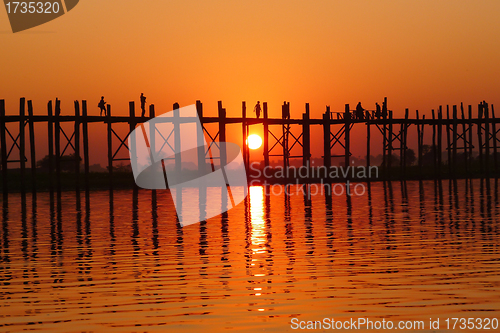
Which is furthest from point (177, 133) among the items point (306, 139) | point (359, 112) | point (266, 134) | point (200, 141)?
point (359, 112)

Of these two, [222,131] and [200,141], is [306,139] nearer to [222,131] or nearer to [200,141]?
[222,131]

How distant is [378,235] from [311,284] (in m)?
4.89

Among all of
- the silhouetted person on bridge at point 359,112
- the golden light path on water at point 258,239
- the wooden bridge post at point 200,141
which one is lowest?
the golden light path on water at point 258,239

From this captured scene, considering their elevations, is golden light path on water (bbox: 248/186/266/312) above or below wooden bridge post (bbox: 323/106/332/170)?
below

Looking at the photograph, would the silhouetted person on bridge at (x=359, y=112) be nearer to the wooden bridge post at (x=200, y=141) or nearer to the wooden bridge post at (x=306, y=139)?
the wooden bridge post at (x=306, y=139)

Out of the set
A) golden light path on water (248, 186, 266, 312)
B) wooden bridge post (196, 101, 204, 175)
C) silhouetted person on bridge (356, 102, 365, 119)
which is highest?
silhouetted person on bridge (356, 102, 365, 119)

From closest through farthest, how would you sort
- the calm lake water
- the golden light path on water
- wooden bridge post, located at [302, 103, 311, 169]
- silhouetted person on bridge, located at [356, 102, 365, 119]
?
1. the calm lake water
2. the golden light path on water
3. wooden bridge post, located at [302, 103, 311, 169]
4. silhouetted person on bridge, located at [356, 102, 365, 119]

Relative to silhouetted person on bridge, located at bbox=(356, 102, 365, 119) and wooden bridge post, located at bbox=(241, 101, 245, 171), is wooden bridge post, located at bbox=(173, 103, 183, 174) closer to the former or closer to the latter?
wooden bridge post, located at bbox=(241, 101, 245, 171)

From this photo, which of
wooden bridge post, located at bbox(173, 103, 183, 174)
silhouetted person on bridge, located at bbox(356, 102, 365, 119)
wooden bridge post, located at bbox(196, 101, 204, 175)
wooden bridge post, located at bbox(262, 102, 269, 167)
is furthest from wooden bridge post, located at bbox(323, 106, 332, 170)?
wooden bridge post, located at bbox(173, 103, 183, 174)

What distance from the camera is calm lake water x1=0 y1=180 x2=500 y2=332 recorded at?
236 inches

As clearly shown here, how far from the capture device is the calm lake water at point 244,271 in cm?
599

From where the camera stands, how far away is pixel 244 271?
8.29m

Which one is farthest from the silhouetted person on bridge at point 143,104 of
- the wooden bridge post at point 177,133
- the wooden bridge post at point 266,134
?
the wooden bridge post at point 266,134

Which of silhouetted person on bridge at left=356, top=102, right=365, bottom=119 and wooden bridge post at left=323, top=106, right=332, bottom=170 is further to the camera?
silhouetted person on bridge at left=356, top=102, right=365, bottom=119
